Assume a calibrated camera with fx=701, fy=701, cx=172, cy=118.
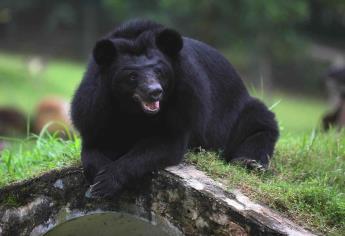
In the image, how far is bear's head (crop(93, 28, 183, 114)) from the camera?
14.2 feet

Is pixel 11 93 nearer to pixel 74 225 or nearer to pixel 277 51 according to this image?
pixel 277 51

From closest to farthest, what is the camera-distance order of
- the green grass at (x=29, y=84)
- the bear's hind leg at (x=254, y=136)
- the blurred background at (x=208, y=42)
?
1. the bear's hind leg at (x=254, y=136)
2. the blurred background at (x=208, y=42)
3. the green grass at (x=29, y=84)

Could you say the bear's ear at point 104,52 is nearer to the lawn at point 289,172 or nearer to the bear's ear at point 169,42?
the bear's ear at point 169,42

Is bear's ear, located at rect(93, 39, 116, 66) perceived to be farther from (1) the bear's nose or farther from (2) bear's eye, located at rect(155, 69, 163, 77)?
(1) the bear's nose

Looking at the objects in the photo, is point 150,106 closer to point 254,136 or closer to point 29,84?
point 254,136

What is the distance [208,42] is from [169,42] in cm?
1990

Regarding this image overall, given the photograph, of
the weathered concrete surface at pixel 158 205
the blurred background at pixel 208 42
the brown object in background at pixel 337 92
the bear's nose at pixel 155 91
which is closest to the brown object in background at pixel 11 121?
the blurred background at pixel 208 42

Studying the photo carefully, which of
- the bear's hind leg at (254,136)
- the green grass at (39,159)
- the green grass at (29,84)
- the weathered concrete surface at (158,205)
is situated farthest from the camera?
the green grass at (29,84)

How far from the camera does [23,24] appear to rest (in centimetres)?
3659

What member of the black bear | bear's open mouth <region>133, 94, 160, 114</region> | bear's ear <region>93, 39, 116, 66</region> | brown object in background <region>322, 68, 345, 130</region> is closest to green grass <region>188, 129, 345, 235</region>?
the black bear

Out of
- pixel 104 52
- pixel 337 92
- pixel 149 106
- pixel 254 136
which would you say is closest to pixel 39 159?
pixel 254 136

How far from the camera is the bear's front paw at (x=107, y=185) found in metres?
4.30

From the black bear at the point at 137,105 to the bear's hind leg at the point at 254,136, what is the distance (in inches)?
19.6

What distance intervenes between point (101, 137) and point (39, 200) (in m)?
0.63
